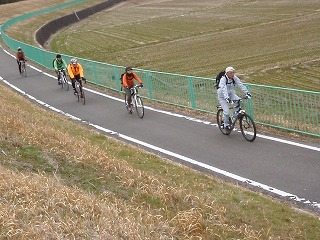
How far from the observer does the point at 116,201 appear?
8461mm

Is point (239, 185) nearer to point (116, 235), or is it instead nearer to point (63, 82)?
point (116, 235)

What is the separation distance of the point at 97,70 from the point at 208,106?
908 centimetres

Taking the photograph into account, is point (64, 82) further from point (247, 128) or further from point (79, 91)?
point (247, 128)

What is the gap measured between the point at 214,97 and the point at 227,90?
118 inches

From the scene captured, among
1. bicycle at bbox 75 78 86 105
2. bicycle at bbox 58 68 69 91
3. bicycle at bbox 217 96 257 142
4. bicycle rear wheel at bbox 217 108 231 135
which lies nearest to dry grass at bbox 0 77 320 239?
bicycle at bbox 217 96 257 142

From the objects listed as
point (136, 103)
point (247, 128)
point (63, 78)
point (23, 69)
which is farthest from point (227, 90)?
point (23, 69)

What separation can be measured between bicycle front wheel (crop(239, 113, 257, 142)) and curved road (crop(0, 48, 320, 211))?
16 cm

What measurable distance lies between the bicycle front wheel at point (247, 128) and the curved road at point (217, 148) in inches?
6.2

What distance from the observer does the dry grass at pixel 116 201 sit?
7.32 metres

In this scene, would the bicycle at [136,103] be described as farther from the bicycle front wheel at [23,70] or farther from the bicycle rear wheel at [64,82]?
the bicycle front wheel at [23,70]

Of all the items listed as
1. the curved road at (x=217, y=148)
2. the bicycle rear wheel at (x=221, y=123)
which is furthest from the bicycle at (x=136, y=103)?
the bicycle rear wheel at (x=221, y=123)

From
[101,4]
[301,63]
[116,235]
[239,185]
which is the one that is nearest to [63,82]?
[301,63]

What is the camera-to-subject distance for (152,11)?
265 feet

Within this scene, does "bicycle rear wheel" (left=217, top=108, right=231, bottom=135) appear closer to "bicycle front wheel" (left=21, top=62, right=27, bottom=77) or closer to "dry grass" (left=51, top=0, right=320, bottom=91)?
"dry grass" (left=51, top=0, right=320, bottom=91)
